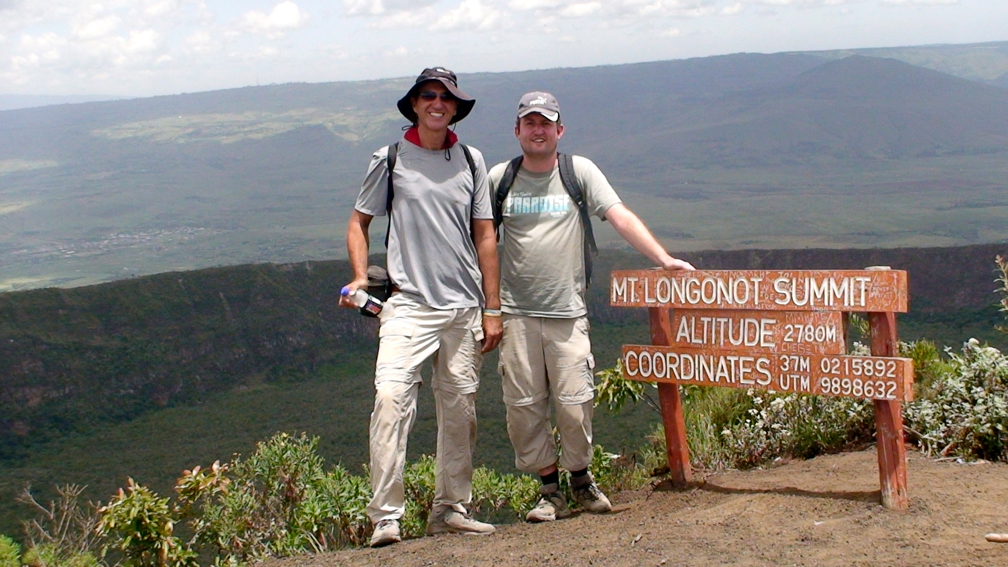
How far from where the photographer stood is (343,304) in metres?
4.50

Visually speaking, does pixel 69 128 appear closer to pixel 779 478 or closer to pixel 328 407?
pixel 328 407

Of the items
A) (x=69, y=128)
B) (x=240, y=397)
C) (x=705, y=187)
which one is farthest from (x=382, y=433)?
(x=69, y=128)

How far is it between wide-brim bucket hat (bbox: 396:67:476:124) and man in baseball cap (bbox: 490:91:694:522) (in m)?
0.27

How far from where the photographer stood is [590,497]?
4.99 meters

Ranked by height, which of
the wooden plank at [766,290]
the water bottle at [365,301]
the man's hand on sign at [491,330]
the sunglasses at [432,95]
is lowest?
the man's hand on sign at [491,330]

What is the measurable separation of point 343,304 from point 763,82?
8102 inches

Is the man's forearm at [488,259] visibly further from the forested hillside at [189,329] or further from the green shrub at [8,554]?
the forested hillside at [189,329]

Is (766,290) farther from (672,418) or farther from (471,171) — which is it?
(471,171)

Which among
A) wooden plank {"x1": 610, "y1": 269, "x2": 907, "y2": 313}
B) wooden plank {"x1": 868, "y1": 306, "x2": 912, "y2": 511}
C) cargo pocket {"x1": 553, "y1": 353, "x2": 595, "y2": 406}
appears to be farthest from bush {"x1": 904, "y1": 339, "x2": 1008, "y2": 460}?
cargo pocket {"x1": 553, "y1": 353, "x2": 595, "y2": 406}

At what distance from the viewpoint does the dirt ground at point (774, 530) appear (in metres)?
3.80

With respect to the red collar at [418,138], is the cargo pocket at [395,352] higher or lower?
lower

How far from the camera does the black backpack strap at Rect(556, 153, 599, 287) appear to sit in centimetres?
468

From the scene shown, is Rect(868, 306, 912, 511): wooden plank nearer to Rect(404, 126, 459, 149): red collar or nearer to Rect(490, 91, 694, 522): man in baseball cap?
Rect(490, 91, 694, 522): man in baseball cap

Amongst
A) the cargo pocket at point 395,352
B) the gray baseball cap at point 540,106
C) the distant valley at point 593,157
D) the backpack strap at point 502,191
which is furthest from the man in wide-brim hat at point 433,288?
the distant valley at point 593,157
